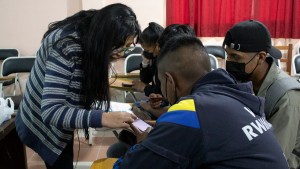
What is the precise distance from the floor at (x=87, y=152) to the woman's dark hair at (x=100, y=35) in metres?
1.45

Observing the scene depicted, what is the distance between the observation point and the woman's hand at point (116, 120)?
46.4 inches

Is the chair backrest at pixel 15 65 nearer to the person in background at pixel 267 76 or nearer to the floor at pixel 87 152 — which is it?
the floor at pixel 87 152

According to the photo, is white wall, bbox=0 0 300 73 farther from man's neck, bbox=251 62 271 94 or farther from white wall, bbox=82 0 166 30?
man's neck, bbox=251 62 271 94

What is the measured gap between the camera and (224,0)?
4223mm

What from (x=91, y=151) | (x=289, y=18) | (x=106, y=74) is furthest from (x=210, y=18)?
(x=106, y=74)

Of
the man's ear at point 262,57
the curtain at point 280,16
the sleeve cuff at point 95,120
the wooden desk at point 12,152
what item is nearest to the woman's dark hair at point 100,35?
the sleeve cuff at point 95,120

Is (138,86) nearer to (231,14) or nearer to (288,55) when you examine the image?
(231,14)

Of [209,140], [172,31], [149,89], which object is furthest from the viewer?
[149,89]

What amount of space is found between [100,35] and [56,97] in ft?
0.96

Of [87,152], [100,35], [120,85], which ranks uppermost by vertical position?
[100,35]

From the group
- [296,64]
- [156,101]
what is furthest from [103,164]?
[296,64]

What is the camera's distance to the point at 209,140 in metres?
0.68

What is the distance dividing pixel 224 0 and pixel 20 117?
347cm

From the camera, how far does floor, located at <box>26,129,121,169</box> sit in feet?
9.26
